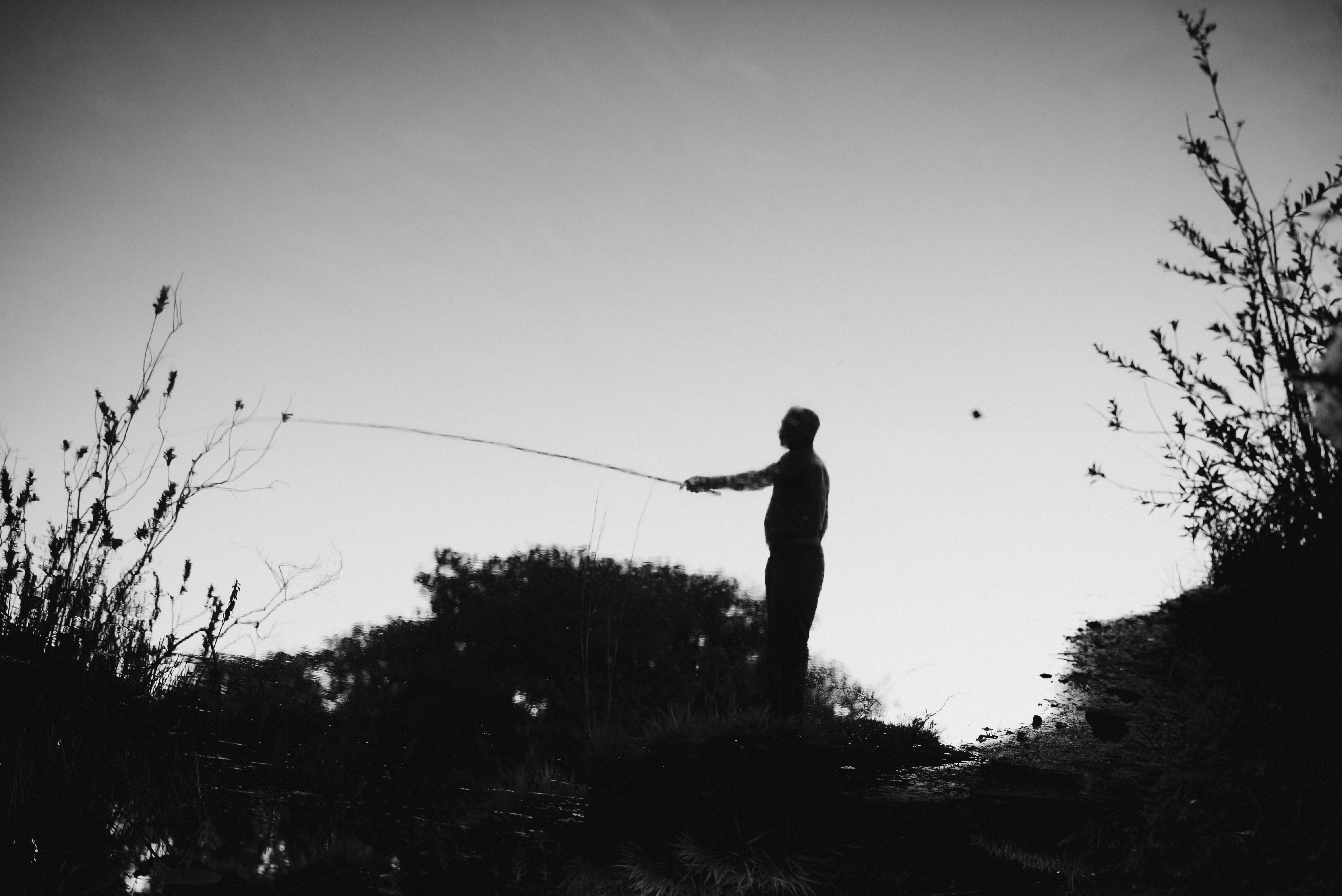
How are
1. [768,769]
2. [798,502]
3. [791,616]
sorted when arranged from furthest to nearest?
[798,502] → [791,616] → [768,769]

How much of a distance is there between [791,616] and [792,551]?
0.51m

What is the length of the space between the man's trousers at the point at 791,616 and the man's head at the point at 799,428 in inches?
35.4

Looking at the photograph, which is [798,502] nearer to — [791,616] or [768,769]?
[791,616]

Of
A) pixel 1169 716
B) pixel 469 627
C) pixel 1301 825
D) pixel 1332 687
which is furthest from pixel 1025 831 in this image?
pixel 469 627

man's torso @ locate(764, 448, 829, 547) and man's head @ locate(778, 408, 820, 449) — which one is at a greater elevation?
man's head @ locate(778, 408, 820, 449)

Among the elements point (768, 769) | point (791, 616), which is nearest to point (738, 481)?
point (791, 616)

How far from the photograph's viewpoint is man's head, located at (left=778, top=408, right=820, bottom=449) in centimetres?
595

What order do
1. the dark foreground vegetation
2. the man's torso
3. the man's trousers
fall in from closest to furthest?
the dark foreground vegetation
the man's trousers
the man's torso

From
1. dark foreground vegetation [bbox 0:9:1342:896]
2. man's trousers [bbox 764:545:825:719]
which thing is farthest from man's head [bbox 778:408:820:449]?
dark foreground vegetation [bbox 0:9:1342:896]

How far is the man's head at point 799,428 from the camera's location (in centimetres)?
595

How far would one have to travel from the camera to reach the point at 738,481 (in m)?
6.08

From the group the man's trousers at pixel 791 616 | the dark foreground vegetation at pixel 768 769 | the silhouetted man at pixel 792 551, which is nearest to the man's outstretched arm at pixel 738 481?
the silhouetted man at pixel 792 551

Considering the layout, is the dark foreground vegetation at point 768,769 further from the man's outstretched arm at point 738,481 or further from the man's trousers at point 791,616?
the man's outstretched arm at point 738,481

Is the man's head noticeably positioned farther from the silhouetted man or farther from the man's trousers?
the man's trousers
